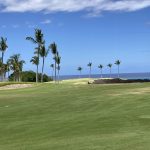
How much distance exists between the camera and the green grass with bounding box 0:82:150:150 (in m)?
14.0

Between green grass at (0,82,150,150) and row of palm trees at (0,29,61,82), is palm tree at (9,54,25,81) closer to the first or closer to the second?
row of palm trees at (0,29,61,82)

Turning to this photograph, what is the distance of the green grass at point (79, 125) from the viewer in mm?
14047

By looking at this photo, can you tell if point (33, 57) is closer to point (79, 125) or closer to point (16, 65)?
point (16, 65)

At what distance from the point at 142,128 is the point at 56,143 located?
3.77 m

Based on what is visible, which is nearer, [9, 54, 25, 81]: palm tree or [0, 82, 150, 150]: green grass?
[0, 82, 150, 150]: green grass

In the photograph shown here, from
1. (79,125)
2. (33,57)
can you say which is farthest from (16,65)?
(79,125)

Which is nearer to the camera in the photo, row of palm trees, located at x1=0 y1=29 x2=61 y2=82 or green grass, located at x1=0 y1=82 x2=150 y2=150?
green grass, located at x1=0 y1=82 x2=150 y2=150

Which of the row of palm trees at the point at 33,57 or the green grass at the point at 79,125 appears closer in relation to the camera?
the green grass at the point at 79,125

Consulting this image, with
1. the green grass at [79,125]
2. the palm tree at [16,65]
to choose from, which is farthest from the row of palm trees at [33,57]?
the green grass at [79,125]

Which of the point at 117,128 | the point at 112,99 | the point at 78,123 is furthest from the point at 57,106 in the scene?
the point at 117,128

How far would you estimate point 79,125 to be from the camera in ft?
61.1

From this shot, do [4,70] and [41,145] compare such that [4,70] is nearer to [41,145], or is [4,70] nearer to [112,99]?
[112,99]

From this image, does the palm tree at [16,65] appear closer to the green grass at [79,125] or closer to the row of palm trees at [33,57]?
the row of palm trees at [33,57]

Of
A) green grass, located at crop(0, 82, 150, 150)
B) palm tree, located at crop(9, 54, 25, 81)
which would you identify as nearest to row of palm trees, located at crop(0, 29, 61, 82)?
palm tree, located at crop(9, 54, 25, 81)
